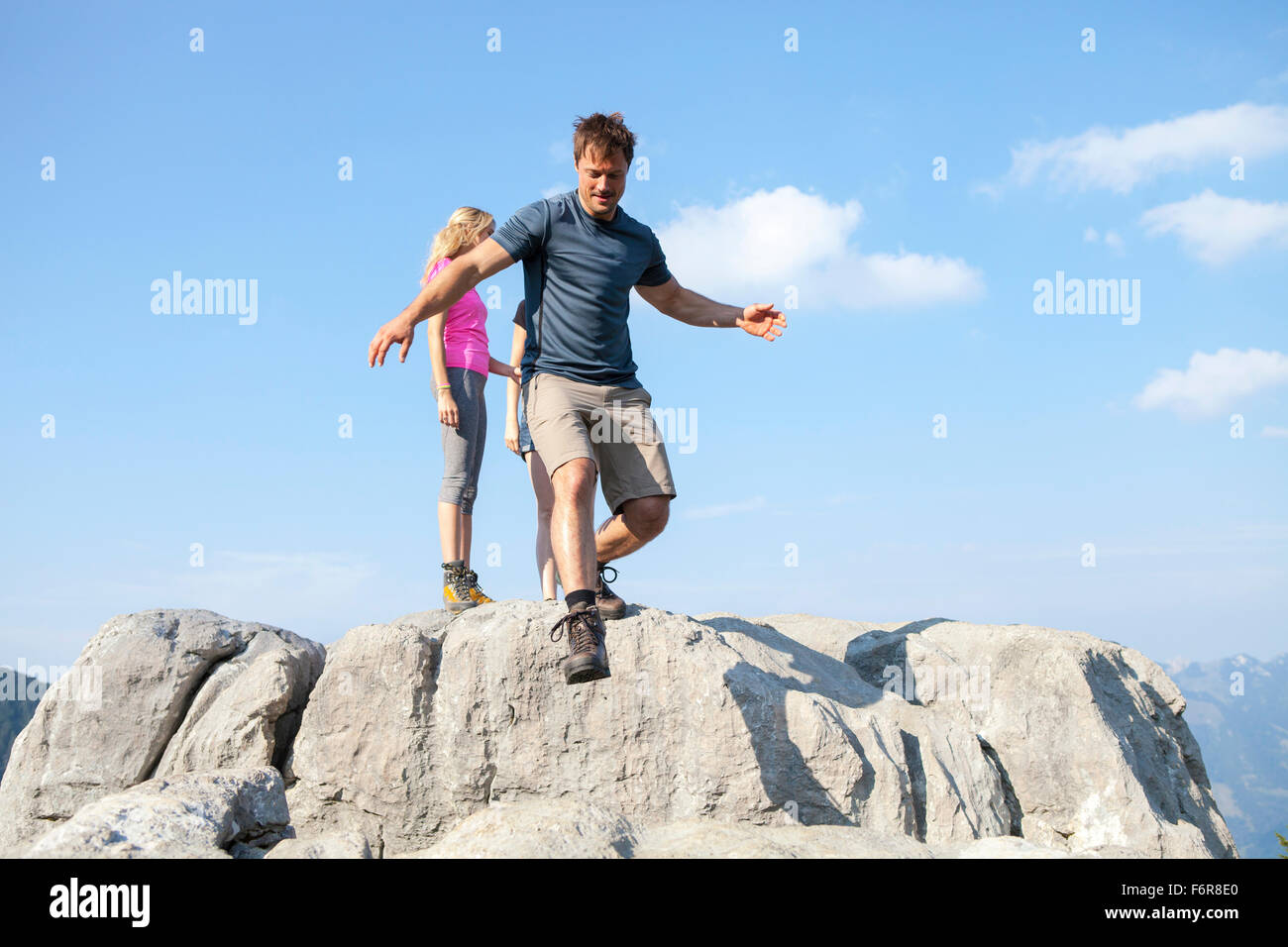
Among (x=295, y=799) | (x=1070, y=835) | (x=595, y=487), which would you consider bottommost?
(x=1070, y=835)

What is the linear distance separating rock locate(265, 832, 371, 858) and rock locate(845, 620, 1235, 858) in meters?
4.11

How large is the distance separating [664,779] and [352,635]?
2033mm

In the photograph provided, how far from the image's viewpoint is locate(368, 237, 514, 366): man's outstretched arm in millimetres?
4793

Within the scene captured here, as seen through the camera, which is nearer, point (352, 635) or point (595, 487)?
point (595, 487)

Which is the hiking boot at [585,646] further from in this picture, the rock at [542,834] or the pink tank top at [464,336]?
the pink tank top at [464,336]

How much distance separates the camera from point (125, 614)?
20.9ft

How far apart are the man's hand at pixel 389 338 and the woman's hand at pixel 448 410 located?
74.2 inches

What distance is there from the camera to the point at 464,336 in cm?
696

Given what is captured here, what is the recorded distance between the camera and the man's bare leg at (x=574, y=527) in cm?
492

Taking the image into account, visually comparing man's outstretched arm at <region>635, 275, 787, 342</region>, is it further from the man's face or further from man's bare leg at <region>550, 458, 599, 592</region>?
man's bare leg at <region>550, 458, 599, 592</region>

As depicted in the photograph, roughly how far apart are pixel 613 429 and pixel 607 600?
1.02m

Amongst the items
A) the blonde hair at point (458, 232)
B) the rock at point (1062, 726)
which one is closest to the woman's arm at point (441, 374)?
the blonde hair at point (458, 232)
